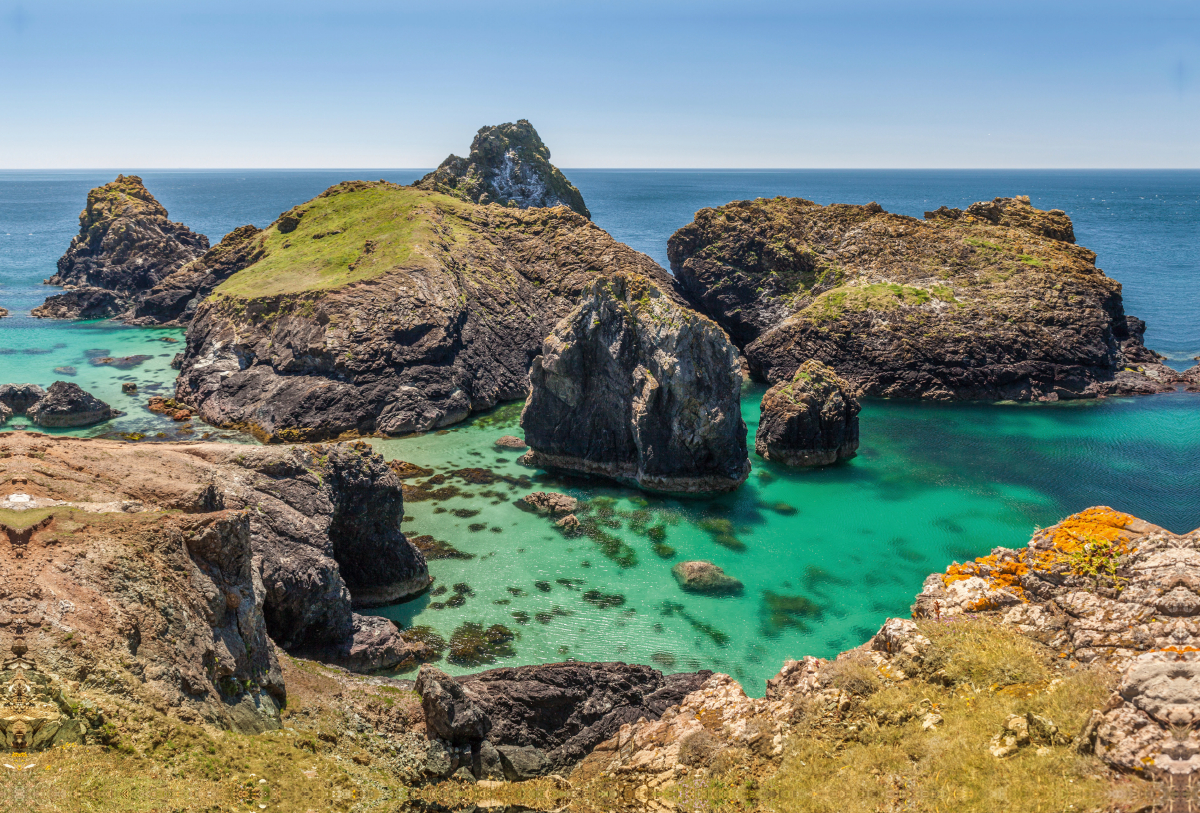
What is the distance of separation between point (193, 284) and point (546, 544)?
7254 centimetres

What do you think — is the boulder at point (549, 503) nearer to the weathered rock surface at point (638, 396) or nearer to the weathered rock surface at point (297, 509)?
the weathered rock surface at point (638, 396)

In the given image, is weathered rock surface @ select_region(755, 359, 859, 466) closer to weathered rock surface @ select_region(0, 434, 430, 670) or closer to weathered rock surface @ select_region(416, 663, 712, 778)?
weathered rock surface @ select_region(0, 434, 430, 670)

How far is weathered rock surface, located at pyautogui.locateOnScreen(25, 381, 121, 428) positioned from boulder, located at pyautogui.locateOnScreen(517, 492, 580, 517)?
35.3 meters

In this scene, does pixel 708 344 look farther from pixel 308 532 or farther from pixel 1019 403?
pixel 1019 403

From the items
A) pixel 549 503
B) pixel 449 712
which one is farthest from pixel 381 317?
pixel 449 712

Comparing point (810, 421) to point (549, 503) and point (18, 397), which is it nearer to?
point (549, 503)

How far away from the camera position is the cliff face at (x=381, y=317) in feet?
173

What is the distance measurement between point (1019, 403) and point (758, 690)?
4819 cm

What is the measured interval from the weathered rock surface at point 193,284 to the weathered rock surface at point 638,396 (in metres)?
54.2

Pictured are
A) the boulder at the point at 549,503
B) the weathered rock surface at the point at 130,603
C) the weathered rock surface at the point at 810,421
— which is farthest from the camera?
the weathered rock surface at the point at 810,421

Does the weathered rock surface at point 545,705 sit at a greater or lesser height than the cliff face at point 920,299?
lesser

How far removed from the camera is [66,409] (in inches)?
1960

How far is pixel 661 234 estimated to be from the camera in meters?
168

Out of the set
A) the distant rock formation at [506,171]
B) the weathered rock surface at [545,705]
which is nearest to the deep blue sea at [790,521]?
the weathered rock surface at [545,705]
